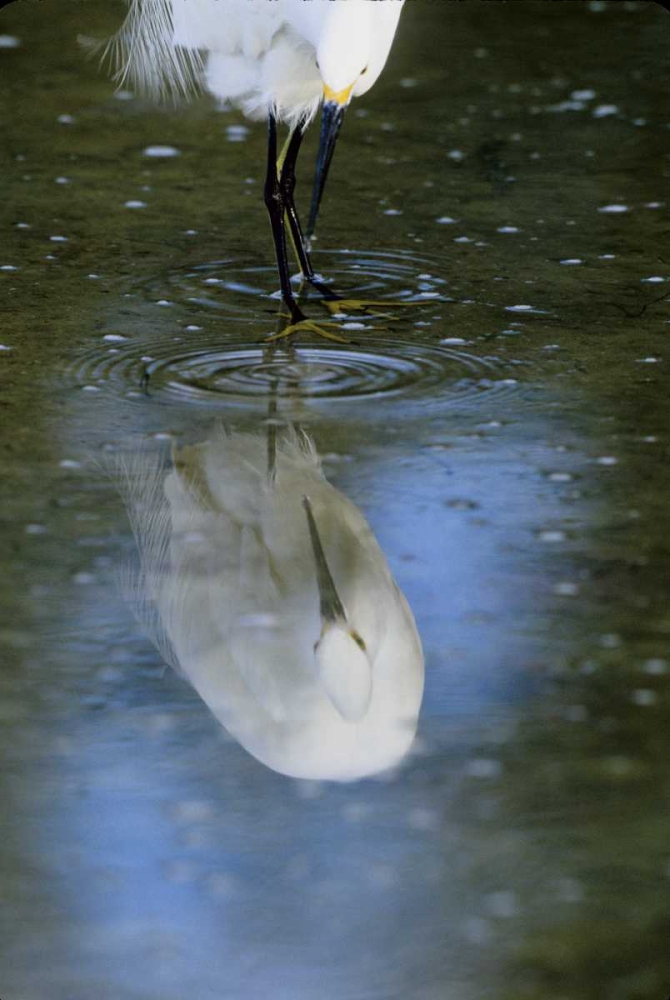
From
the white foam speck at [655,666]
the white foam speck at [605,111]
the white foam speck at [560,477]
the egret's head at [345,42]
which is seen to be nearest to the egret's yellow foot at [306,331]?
the egret's head at [345,42]

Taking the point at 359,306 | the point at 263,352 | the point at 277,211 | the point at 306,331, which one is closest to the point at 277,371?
the point at 263,352

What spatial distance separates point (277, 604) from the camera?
2.08 meters

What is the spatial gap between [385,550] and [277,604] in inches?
8.3

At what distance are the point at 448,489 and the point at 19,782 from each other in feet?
2.99

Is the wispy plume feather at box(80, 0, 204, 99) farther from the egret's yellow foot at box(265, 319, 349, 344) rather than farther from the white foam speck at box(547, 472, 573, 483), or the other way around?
the white foam speck at box(547, 472, 573, 483)

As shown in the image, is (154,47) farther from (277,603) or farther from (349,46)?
(277,603)

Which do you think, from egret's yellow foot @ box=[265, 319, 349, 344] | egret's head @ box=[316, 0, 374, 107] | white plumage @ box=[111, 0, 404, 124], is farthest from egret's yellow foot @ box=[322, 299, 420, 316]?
egret's head @ box=[316, 0, 374, 107]

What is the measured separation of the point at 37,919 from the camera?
152cm

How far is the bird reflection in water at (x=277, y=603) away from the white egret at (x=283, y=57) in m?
0.64

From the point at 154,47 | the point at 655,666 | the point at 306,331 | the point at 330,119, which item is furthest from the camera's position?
the point at 154,47

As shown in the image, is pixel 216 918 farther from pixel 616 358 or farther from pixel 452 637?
pixel 616 358

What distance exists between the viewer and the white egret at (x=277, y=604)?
181 centimetres

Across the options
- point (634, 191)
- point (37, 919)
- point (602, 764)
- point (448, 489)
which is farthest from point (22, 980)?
point (634, 191)

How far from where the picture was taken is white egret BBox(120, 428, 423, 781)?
5.95ft
